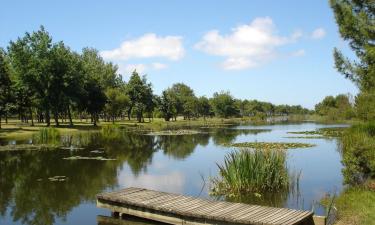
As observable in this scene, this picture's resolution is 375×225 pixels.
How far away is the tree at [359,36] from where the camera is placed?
20453 mm

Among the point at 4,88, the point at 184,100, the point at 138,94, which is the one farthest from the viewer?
the point at 184,100

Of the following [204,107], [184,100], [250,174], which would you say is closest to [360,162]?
[250,174]

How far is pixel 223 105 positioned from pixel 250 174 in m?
125

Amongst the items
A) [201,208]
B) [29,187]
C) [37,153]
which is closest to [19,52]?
[37,153]

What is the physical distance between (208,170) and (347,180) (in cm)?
970

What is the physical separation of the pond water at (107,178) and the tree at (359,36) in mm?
5544

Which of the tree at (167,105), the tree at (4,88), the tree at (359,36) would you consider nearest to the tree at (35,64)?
the tree at (4,88)

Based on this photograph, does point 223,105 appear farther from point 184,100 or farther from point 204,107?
point 184,100

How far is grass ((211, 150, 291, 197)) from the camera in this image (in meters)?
17.8

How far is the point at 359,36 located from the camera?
21.1m

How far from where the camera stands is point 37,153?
3525 cm

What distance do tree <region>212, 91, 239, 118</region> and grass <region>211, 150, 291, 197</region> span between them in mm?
123250

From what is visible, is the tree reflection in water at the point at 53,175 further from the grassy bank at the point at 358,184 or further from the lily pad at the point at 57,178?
the grassy bank at the point at 358,184

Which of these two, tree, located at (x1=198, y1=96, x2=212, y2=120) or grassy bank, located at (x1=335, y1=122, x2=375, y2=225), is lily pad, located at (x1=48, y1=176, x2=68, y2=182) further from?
tree, located at (x1=198, y1=96, x2=212, y2=120)
